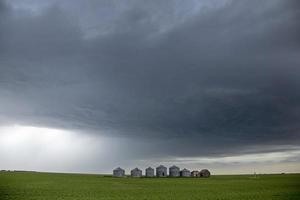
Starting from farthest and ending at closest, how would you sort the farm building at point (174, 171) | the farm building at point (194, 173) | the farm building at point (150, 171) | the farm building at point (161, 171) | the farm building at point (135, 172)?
1. the farm building at point (194, 173)
2. the farm building at point (150, 171)
3. the farm building at point (174, 171)
4. the farm building at point (161, 171)
5. the farm building at point (135, 172)

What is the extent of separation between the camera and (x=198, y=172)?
16762 centimetres

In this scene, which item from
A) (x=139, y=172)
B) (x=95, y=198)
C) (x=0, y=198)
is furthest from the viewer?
(x=139, y=172)

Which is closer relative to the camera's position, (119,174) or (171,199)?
(171,199)

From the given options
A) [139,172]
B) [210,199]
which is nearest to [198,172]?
[139,172]

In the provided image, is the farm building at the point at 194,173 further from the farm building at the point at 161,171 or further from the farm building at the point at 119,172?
the farm building at the point at 119,172

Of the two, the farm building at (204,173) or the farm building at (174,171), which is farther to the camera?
the farm building at (204,173)

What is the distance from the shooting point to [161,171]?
162 meters

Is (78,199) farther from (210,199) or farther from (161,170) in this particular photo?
(161,170)

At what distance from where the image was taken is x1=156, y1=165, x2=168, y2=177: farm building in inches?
6379

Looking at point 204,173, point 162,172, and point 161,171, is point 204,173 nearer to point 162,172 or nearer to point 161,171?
point 162,172

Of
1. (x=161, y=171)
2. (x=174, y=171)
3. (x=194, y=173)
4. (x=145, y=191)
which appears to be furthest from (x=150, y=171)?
(x=145, y=191)

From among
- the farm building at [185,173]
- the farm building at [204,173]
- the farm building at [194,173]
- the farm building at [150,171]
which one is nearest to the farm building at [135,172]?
the farm building at [150,171]

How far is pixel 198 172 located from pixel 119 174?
3529 centimetres

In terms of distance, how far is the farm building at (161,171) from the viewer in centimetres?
16204
